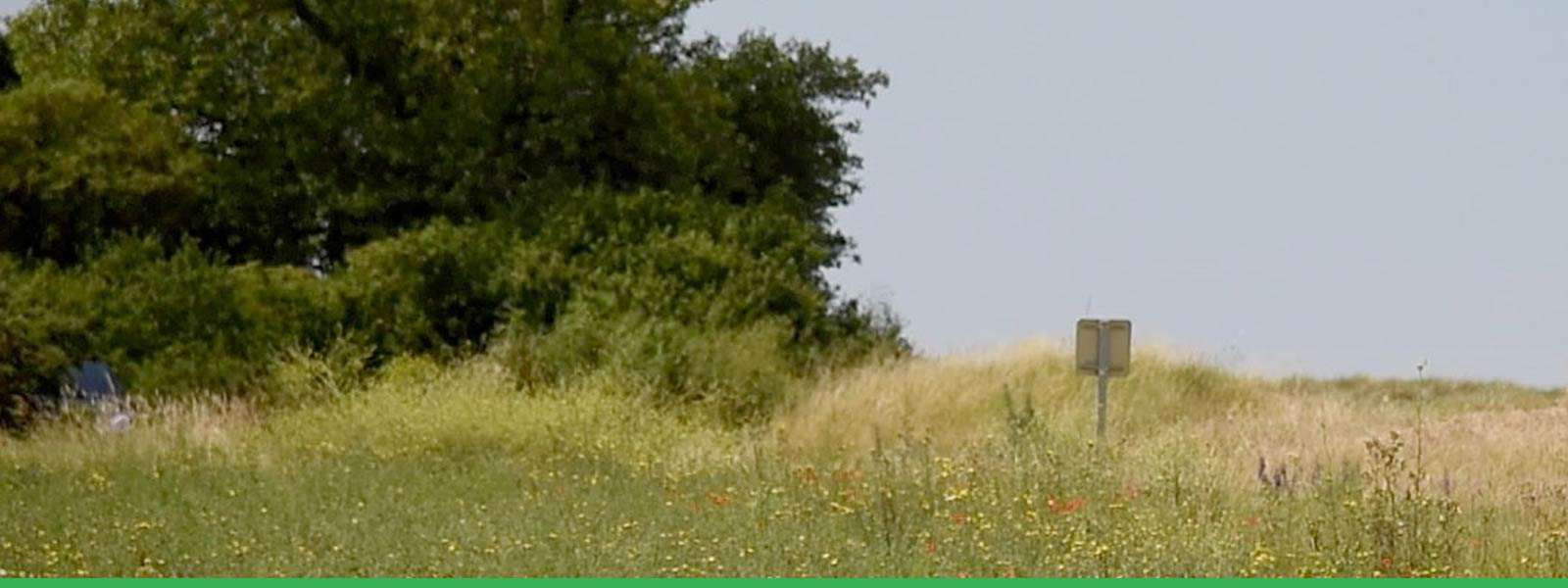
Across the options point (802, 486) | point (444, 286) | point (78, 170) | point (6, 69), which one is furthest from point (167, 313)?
point (802, 486)

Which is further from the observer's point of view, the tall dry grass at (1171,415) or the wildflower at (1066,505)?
the tall dry grass at (1171,415)

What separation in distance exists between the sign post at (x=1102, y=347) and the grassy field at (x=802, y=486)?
54 cm

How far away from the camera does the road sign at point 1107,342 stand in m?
16.7

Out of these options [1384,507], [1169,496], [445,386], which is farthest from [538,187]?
[1384,507]

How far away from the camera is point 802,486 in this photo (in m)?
12.2

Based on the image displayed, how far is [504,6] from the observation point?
2431cm

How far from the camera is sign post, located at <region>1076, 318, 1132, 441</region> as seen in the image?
16672mm

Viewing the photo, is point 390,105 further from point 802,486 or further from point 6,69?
point 802,486

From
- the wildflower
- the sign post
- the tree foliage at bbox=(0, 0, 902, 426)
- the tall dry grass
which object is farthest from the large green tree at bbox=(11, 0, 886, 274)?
the wildflower

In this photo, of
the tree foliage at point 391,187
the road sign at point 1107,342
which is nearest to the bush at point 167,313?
the tree foliage at point 391,187

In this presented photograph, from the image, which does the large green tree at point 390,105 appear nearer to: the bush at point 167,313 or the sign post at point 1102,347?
the bush at point 167,313

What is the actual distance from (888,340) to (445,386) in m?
6.39

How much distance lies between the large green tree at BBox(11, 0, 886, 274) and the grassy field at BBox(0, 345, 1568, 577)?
4.15 m

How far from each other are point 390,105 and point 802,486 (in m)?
14.1
